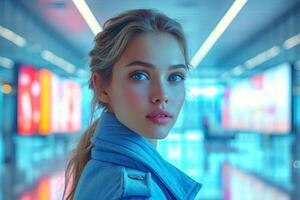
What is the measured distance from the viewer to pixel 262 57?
1816 cm

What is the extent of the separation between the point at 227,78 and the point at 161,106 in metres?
22.3

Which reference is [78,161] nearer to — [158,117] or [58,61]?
[158,117]

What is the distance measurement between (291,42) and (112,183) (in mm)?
15709

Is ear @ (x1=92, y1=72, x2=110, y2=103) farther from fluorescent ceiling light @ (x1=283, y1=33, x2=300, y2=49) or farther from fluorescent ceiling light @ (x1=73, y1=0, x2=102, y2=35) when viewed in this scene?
fluorescent ceiling light @ (x1=283, y1=33, x2=300, y2=49)

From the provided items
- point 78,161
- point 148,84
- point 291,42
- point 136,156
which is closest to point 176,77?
point 148,84

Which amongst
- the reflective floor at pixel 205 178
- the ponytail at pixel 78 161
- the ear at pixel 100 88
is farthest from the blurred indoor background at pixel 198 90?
the ear at pixel 100 88

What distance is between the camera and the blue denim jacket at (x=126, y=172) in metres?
0.71

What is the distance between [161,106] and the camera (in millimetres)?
816

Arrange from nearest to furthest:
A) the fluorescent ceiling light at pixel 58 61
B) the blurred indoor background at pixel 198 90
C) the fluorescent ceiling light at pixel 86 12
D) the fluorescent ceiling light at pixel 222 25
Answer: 1. the blurred indoor background at pixel 198 90
2. the fluorescent ceiling light at pixel 86 12
3. the fluorescent ceiling light at pixel 222 25
4. the fluorescent ceiling light at pixel 58 61

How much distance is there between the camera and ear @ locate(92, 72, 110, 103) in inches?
36.4

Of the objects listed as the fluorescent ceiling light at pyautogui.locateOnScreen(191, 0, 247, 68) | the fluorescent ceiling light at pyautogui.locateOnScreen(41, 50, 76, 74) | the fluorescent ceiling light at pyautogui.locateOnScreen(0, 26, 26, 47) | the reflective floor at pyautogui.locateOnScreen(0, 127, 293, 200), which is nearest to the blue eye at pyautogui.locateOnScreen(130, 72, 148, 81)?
the reflective floor at pyautogui.locateOnScreen(0, 127, 293, 200)

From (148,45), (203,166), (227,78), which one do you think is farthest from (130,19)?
(227,78)

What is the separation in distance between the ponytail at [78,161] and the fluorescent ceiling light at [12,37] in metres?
12.3

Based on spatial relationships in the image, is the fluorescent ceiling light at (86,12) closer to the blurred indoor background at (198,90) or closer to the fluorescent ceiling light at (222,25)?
the blurred indoor background at (198,90)
